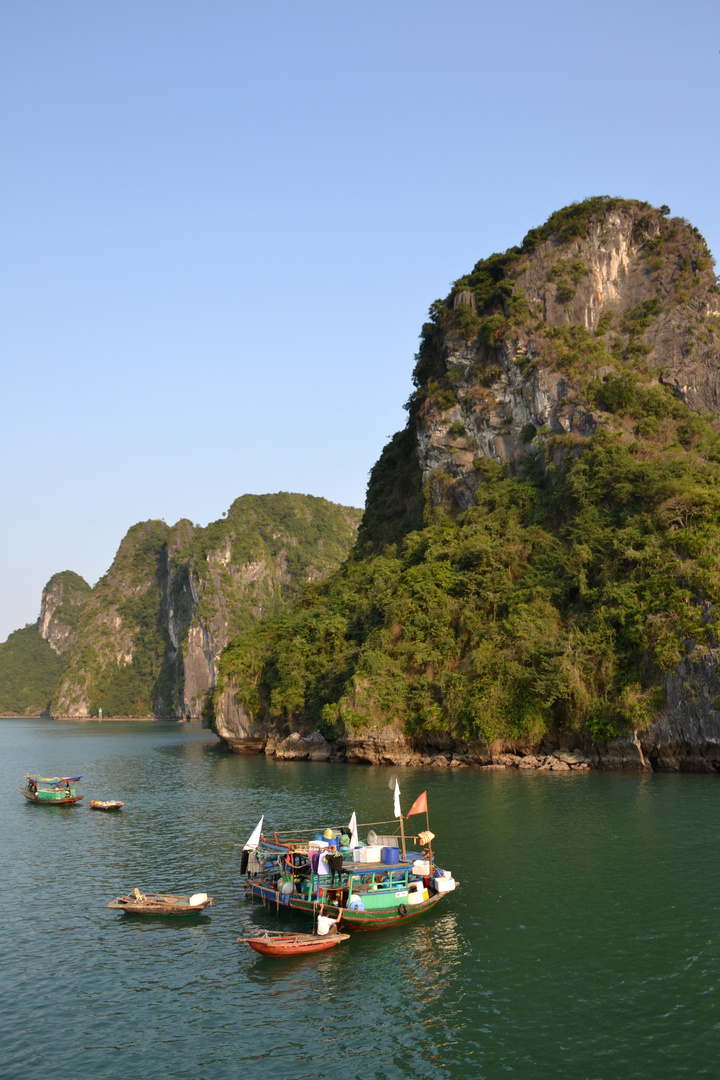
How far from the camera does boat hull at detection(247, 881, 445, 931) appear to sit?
20172mm

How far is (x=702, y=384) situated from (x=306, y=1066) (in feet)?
220

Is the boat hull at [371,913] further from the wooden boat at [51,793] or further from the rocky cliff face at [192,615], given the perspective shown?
the rocky cliff face at [192,615]

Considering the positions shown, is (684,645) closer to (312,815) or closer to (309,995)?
(312,815)

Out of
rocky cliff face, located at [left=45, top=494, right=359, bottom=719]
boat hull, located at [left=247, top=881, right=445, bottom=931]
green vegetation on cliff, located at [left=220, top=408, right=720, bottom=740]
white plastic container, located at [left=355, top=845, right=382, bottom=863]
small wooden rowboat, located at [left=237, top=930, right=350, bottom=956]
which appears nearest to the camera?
small wooden rowboat, located at [left=237, top=930, right=350, bottom=956]

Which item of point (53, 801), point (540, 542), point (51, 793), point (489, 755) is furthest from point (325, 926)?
point (540, 542)

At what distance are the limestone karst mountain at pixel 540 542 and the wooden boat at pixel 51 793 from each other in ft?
59.9

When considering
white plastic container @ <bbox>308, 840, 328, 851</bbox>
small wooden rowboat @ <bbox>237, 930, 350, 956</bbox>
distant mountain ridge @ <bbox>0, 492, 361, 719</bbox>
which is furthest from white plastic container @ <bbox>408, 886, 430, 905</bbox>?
distant mountain ridge @ <bbox>0, 492, 361, 719</bbox>

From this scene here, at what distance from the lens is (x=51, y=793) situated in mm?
42844

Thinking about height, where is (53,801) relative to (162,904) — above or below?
below

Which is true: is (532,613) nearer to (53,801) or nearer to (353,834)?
(53,801)

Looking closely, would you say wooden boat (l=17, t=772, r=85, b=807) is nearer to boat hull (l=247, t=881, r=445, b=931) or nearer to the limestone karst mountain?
the limestone karst mountain

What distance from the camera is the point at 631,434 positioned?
6216 centimetres

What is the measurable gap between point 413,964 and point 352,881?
11.1 feet

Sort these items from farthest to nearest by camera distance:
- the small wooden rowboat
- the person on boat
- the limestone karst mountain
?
1. the limestone karst mountain
2. the person on boat
3. the small wooden rowboat
